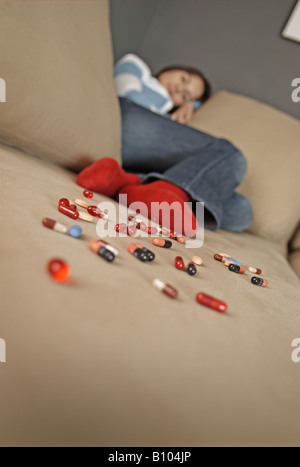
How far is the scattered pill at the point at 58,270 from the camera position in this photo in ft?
1.14

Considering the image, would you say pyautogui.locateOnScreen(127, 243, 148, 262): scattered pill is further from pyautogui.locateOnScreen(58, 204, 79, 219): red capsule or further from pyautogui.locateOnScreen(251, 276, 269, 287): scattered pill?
pyautogui.locateOnScreen(251, 276, 269, 287): scattered pill

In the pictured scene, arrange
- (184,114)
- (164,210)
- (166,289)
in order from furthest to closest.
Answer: (184,114) < (164,210) < (166,289)

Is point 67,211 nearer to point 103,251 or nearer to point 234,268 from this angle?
point 103,251

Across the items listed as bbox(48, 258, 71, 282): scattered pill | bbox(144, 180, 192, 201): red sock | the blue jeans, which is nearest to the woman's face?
the blue jeans

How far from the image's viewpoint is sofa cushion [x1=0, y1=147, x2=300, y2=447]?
0.89 ft

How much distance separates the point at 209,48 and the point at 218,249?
5.31ft

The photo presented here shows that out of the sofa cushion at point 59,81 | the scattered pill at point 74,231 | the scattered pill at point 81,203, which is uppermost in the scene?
the sofa cushion at point 59,81

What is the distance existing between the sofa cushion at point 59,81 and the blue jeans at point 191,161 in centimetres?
16

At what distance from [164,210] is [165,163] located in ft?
1.49

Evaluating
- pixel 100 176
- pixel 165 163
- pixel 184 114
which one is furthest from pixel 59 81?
pixel 184 114

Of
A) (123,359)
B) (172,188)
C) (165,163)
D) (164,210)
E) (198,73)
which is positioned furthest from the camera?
(198,73)

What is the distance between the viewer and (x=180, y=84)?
5.96 feet

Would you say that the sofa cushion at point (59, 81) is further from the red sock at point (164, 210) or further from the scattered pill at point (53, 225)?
the scattered pill at point (53, 225)

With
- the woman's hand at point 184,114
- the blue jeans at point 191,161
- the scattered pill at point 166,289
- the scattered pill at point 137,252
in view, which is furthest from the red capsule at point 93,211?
the woman's hand at point 184,114
